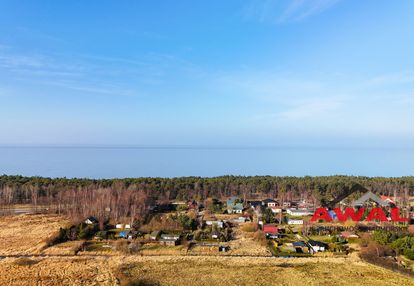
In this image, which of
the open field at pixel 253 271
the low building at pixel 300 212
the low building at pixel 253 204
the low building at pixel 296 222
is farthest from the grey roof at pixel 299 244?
the low building at pixel 253 204

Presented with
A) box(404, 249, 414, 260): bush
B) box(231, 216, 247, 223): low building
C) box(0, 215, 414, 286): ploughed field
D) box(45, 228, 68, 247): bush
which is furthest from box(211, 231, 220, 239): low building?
box(404, 249, 414, 260): bush

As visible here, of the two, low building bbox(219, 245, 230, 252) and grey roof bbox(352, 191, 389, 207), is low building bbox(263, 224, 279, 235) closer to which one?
low building bbox(219, 245, 230, 252)

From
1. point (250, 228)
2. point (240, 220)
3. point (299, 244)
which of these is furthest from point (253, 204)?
point (299, 244)

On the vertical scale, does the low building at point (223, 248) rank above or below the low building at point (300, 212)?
below

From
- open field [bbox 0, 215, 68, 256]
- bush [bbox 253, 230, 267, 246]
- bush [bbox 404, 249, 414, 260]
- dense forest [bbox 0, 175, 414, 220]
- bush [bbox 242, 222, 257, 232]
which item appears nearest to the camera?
bush [bbox 404, 249, 414, 260]

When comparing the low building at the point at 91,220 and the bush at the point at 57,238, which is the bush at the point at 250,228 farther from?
the bush at the point at 57,238

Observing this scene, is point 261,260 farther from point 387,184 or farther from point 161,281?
point 387,184
